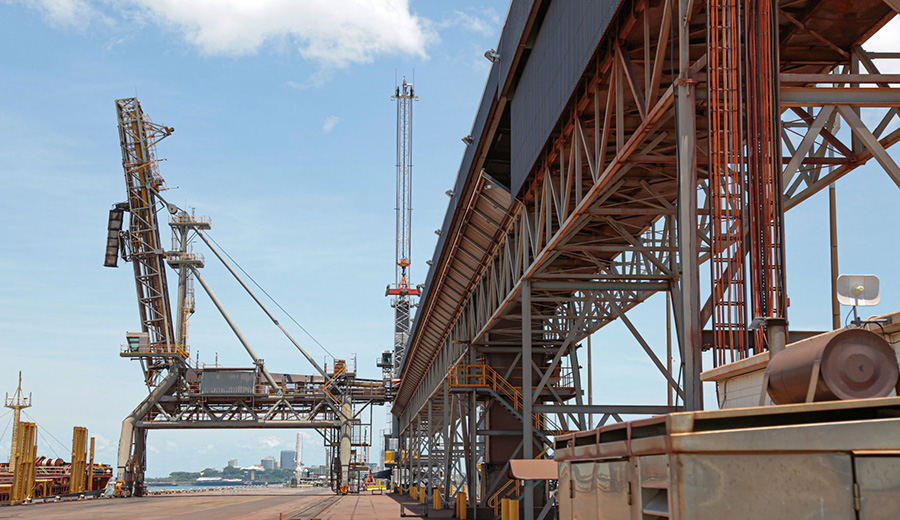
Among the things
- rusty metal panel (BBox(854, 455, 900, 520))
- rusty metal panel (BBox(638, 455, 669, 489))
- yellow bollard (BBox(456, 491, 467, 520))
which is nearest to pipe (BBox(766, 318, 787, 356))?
rusty metal panel (BBox(638, 455, 669, 489))

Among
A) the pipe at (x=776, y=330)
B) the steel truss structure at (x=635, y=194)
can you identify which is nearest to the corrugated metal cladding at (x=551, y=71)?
the steel truss structure at (x=635, y=194)

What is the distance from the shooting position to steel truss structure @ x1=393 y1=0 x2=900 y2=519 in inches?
436

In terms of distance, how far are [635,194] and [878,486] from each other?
18.8 metres

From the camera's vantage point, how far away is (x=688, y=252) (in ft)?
38.0

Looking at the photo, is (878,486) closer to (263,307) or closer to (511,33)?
(511,33)

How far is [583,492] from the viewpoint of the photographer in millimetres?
7457

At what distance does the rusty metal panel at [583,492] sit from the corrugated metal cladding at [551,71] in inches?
336

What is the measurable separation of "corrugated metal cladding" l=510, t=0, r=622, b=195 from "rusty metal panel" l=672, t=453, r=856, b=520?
32.7 feet

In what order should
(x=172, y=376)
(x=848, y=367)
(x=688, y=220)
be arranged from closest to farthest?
(x=848, y=367)
(x=688, y=220)
(x=172, y=376)

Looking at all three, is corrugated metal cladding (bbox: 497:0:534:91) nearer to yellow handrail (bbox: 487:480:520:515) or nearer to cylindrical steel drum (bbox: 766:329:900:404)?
cylindrical steel drum (bbox: 766:329:900:404)

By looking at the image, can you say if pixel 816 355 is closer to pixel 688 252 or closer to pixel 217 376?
pixel 688 252

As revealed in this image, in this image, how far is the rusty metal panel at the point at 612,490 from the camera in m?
6.44

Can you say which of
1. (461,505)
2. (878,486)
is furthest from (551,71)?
(461,505)

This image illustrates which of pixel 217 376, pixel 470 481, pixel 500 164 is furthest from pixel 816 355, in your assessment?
pixel 217 376
